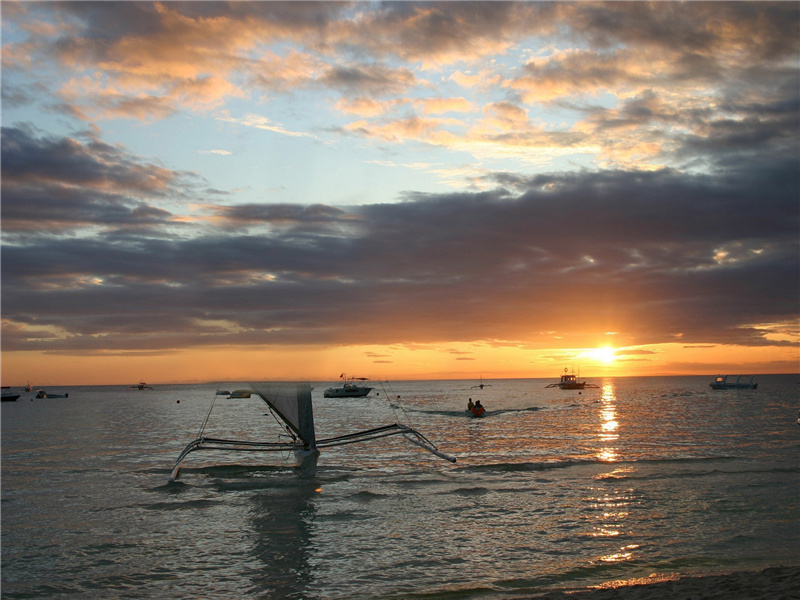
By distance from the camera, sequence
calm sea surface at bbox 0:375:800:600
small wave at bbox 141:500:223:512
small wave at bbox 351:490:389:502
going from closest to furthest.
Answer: calm sea surface at bbox 0:375:800:600 < small wave at bbox 141:500:223:512 < small wave at bbox 351:490:389:502

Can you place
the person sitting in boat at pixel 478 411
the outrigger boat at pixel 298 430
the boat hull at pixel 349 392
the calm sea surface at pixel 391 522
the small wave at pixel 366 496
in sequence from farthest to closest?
the boat hull at pixel 349 392 < the person sitting in boat at pixel 478 411 < the outrigger boat at pixel 298 430 < the small wave at pixel 366 496 < the calm sea surface at pixel 391 522

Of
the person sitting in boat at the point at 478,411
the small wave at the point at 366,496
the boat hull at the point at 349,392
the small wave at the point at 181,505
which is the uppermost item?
the small wave at the point at 181,505

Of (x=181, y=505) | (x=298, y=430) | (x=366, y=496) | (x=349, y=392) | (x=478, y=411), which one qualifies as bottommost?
(x=349, y=392)

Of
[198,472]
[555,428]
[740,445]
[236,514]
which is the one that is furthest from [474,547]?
[555,428]

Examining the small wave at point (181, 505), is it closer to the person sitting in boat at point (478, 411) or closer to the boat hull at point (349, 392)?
the person sitting in boat at point (478, 411)

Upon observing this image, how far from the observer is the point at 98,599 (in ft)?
44.3

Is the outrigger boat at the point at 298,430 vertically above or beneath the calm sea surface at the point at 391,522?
above

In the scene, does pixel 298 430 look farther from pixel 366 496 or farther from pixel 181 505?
pixel 181 505

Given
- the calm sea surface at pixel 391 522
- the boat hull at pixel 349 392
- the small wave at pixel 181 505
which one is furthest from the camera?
the boat hull at pixel 349 392

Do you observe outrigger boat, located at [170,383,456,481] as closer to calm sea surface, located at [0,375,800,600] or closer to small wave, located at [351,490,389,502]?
calm sea surface, located at [0,375,800,600]

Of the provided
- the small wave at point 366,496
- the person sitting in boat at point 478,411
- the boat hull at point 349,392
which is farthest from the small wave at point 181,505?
the boat hull at point 349,392

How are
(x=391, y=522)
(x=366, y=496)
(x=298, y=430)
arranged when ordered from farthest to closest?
(x=298, y=430)
(x=366, y=496)
(x=391, y=522)

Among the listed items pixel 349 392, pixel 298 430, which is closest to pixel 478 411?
pixel 298 430

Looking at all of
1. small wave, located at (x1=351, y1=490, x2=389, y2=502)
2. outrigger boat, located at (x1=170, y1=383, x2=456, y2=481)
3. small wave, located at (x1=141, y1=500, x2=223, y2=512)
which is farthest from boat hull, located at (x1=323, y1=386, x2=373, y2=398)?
small wave, located at (x1=141, y1=500, x2=223, y2=512)
